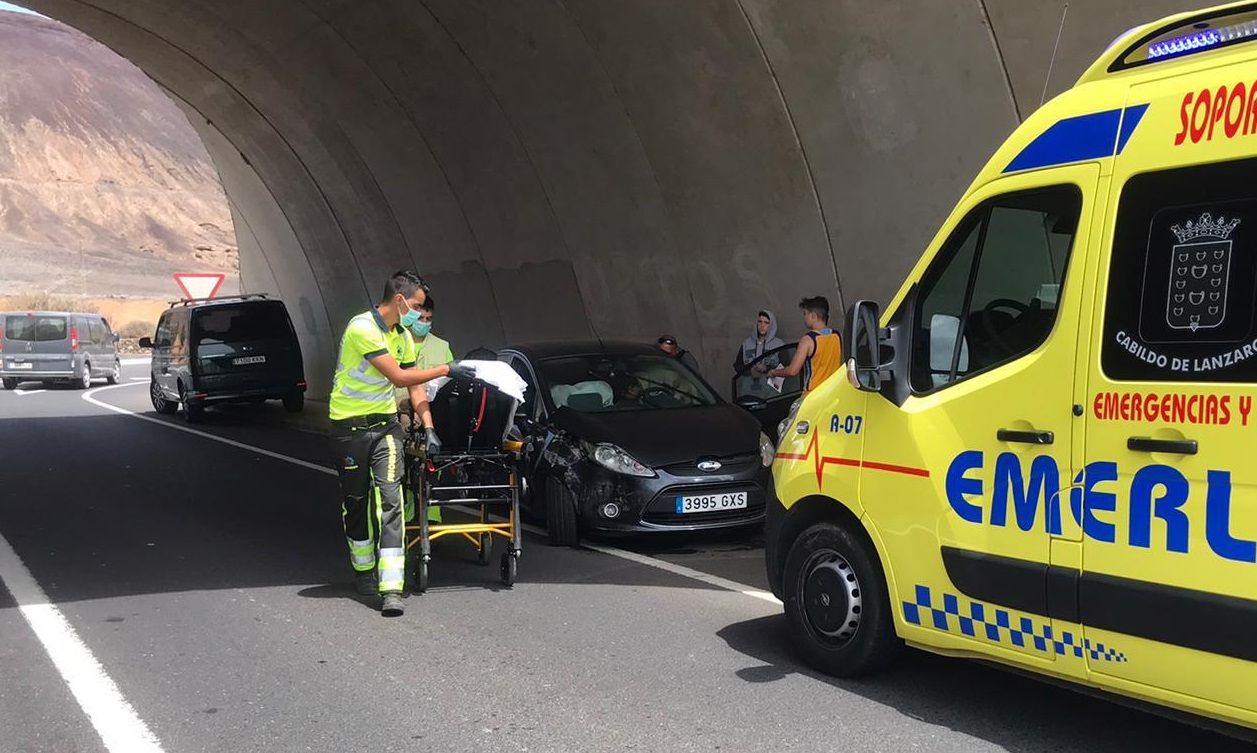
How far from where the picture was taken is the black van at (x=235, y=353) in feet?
63.1

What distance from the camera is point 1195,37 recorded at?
392cm

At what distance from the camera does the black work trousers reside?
6.51 metres

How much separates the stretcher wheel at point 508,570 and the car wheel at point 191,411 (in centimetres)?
1376

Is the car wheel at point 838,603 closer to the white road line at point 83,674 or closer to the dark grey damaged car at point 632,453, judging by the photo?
the dark grey damaged car at point 632,453

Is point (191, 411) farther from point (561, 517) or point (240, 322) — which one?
point (561, 517)

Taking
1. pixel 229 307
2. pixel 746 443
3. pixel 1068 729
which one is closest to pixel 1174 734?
pixel 1068 729

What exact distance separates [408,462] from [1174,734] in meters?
4.32

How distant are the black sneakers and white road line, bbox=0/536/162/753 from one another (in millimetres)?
1439

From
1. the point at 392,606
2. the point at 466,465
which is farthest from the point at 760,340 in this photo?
the point at 392,606

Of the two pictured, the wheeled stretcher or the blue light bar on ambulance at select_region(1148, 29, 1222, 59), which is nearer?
the blue light bar on ambulance at select_region(1148, 29, 1222, 59)

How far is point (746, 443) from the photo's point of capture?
8.40 m

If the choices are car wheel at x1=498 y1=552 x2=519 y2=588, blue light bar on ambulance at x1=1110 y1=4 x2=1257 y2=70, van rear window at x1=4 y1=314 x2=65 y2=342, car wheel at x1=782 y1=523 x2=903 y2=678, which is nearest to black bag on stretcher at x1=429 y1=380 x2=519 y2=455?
car wheel at x1=498 y1=552 x2=519 y2=588

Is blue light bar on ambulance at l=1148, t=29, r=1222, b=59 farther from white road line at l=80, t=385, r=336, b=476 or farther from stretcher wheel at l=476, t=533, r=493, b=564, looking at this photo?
white road line at l=80, t=385, r=336, b=476

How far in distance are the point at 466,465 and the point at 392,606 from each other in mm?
1205
